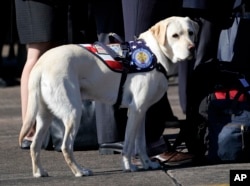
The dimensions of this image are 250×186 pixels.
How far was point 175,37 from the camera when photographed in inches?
260

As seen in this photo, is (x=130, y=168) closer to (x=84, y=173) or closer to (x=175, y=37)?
(x=84, y=173)

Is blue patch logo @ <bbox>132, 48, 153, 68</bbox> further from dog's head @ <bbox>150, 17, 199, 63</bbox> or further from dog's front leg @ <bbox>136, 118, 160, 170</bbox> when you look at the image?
dog's front leg @ <bbox>136, 118, 160, 170</bbox>

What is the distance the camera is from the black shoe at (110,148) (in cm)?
741

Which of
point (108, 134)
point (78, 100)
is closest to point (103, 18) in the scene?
point (108, 134)

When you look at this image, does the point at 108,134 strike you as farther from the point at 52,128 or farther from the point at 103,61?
the point at 103,61

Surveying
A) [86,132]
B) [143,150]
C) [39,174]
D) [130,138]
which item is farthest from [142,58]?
[86,132]

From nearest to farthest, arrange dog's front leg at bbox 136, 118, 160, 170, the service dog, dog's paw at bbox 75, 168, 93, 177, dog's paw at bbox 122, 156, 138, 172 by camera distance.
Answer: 1. the service dog
2. dog's paw at bbox 75, 168, 93, 177
3. dog's paw at bbox 122, 156, 138, 172
4. dog's front leg at bbox 136, 118, 160, 170

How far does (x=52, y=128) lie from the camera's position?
301 inches

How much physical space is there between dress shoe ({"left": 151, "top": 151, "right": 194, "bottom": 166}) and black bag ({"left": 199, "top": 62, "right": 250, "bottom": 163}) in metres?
0.16

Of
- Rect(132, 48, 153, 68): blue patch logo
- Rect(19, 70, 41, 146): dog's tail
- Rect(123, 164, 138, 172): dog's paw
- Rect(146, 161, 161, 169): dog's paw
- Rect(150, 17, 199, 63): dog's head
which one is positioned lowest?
Rect(146, 161, 161, 169): dog's paw

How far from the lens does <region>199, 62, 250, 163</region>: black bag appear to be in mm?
6844

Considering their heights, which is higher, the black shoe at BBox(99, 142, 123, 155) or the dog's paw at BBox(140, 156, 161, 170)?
the dog's paw at BBox(140, 156, 161, 170)

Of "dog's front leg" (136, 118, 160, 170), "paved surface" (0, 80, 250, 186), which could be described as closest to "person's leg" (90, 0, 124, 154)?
"paved surface" (0, 80, 250, 186)

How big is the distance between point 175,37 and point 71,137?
100cm
